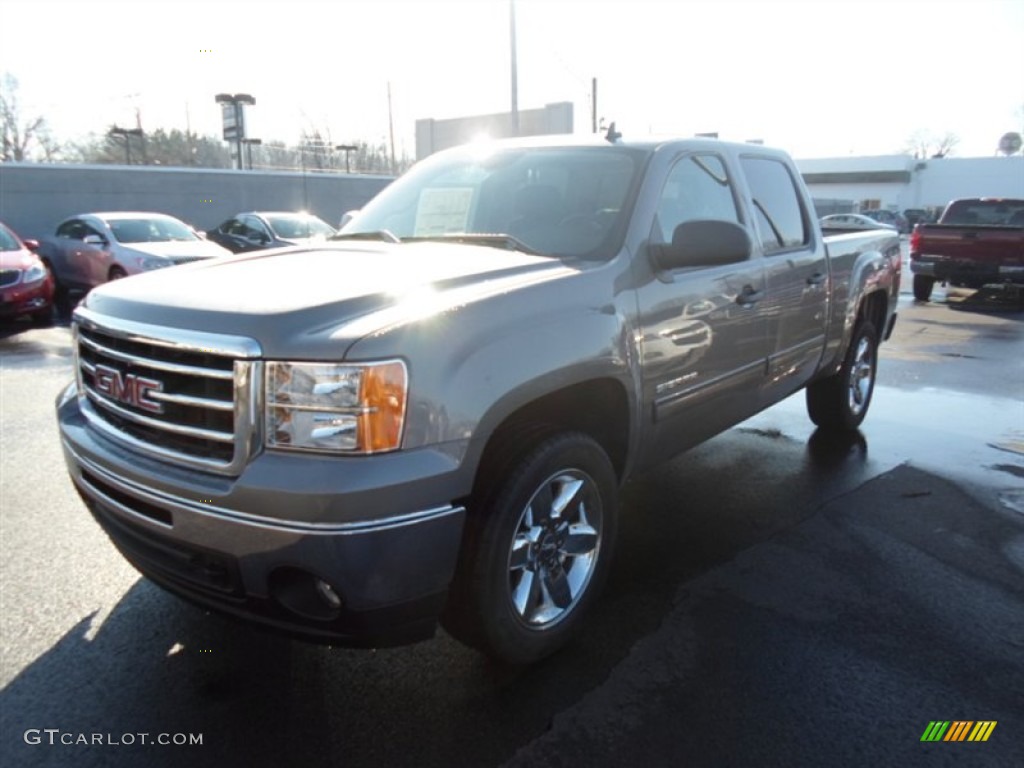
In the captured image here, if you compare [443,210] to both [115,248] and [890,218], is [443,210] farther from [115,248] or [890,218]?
[890,218]

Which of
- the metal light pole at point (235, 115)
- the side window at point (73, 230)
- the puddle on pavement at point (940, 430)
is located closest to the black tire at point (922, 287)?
the puddle on pavement at point (940, 430)

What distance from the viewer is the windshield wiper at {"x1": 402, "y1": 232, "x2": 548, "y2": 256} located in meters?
3.29

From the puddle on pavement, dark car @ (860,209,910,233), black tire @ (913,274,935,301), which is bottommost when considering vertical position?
dark car @ (860,209,910,233)

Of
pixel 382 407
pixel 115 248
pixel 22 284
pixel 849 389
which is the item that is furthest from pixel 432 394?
pixel 115 248

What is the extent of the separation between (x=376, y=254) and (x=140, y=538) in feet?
4.67

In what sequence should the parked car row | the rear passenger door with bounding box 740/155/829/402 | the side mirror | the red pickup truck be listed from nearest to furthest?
the side mirror
the rear passenger door with bounding box 740/155/829/402
the parked car row
the red pickup truck

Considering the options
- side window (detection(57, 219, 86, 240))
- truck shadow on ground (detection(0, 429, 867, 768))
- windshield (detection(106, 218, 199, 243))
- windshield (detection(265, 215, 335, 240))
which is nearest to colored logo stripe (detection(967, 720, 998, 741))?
truck shadow on ground (detection(0, 429, 867, 768))

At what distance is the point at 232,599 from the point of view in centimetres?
238

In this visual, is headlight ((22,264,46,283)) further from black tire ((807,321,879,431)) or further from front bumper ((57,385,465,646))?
black tire ((807,321,879,431))

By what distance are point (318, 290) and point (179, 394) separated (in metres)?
0.55

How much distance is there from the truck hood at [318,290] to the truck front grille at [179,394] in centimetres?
7

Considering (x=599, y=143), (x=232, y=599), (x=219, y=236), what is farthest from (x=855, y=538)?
(x=219, y=236)

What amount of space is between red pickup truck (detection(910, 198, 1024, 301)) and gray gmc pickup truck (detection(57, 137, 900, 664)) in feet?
43.0

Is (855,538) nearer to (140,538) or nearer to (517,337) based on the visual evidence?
(517,337)
